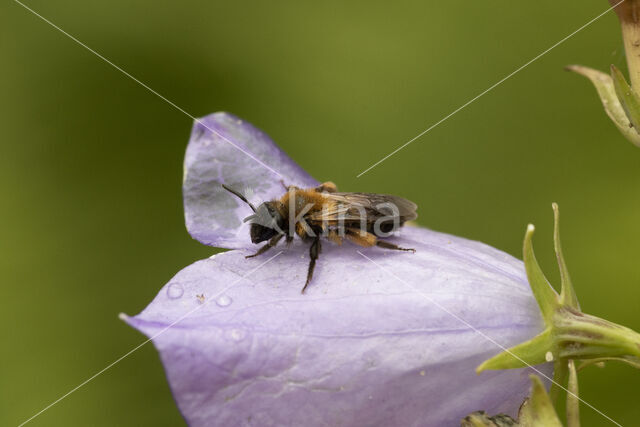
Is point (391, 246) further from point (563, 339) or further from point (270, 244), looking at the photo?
point (563, 339)

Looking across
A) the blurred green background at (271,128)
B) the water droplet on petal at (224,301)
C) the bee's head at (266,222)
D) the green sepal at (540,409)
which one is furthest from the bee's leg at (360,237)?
the blurred green background at (271,128)

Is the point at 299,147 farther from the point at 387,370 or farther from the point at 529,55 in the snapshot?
the point at 387,370

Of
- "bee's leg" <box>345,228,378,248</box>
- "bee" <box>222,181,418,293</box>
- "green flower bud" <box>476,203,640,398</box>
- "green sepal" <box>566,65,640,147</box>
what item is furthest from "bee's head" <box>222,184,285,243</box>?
"green sepal" <box>566,65,640,147</box>

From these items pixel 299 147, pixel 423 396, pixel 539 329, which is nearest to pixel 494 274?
pixel 539 329

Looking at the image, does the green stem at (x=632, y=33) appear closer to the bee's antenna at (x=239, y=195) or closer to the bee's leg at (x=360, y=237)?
the bee's leg at (x=360, y=237)

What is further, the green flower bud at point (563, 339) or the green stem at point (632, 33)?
the green stem at point (632, 33)
